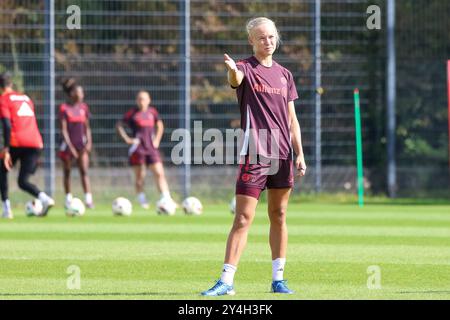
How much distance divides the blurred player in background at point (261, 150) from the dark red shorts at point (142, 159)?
12641mm

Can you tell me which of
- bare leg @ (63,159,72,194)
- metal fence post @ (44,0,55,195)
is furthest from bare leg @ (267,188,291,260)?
metal fence post @ (44,0,55,195)

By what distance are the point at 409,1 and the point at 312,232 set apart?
39.7 ft

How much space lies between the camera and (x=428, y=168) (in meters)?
25.9

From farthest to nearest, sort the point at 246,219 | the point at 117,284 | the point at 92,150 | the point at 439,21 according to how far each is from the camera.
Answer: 1. the point at 439,21
2. the point at 92,150
3. the point at 117,284
4. the point at 246,219

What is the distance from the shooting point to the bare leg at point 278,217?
30.4ft

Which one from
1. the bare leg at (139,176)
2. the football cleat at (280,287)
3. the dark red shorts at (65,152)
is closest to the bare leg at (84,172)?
the dark red shorts at (65,152)

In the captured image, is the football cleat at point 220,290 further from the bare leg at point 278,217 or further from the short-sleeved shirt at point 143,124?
the short-sleeved shirt at point 143,124

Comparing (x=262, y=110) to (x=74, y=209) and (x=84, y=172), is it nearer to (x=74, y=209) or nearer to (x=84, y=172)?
(x=74, y=209)

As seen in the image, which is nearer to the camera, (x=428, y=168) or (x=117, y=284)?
(x=117, y=284)

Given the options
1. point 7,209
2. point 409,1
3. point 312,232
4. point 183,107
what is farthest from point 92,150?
point 312,232

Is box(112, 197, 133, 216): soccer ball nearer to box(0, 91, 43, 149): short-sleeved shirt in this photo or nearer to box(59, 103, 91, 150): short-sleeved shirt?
box(0, 91, 43, 149): short-sleeved shirt

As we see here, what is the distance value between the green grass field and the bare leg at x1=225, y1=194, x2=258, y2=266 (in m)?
0.32

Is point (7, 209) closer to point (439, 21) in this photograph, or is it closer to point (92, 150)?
point (92, 150)

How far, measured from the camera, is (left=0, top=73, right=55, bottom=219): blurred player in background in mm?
18328
